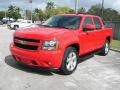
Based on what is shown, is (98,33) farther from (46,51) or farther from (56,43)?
(46,51)

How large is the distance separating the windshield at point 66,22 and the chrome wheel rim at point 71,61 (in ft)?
3.15

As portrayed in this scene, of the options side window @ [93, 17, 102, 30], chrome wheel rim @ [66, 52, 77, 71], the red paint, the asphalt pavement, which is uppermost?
side window @ [93, 17, 102, 30]

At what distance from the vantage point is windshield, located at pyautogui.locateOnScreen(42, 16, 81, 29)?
8.64m

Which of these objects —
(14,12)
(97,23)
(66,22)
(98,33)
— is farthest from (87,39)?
(14,12)

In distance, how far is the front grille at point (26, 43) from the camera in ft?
24.2

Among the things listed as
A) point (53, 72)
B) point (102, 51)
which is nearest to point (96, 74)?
point (53, 72)

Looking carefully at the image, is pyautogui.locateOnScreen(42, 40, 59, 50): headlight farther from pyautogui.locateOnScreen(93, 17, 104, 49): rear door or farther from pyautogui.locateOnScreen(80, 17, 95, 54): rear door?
pyautogui.locateOnScreen(93, 17, 104, 49): rear door

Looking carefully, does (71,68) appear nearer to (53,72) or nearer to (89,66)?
(53,72)

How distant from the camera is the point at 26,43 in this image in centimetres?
757

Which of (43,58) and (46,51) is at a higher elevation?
(46,51)

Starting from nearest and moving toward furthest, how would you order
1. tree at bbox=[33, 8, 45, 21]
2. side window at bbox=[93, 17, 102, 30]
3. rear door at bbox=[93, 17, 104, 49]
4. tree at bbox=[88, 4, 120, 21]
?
rear door at bbox=[93, 17, 104, 49]
side window at bbox=[93, 17, 102, 30]
tree at bbox=[88, 4, 120, 21]
tree at bbox=[33, 8, 45, 21]

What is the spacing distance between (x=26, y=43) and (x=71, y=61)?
1.44 metres

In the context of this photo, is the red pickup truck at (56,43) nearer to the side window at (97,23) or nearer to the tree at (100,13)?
the side window at (97,23)

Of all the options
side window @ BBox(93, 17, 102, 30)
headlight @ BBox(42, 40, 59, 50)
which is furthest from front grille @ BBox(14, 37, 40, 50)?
side window @ BBox(93, 17, 102, 30)
